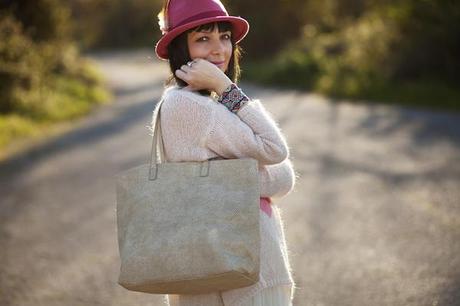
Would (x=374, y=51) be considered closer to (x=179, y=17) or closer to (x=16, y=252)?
(x=16, y=252)

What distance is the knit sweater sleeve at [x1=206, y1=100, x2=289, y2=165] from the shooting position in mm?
2410

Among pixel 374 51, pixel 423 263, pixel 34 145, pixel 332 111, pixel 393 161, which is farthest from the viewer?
pixel 374 51

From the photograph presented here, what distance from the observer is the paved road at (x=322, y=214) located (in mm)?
4859

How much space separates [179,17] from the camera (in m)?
2.55

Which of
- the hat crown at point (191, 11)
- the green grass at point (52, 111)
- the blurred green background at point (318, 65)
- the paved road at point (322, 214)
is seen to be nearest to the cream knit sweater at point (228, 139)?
the hat crown at point (191, 11)

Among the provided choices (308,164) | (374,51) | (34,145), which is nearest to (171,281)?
(308,164)

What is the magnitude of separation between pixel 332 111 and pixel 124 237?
12557mm

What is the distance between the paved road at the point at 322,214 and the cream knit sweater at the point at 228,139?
1699 millimetres

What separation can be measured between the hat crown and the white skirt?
939mm

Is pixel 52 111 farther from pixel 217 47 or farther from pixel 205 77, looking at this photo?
pixel 205 77

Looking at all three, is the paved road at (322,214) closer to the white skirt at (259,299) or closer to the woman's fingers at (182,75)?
the woman's fingers at (182,75)

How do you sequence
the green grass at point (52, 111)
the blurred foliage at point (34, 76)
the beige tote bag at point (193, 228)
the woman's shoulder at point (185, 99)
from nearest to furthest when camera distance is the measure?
the beige tote bag at point (193, 228) → the woman's shoulder at point (185, 99) → the green grass at point (52, 111) → the blurred foliage at point (34, 76)

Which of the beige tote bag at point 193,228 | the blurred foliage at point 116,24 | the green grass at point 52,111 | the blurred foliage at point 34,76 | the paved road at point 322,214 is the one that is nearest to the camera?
the beige tote bag at point 193,228

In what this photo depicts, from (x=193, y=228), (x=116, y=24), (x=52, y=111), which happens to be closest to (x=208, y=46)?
(x=193, y=228)
